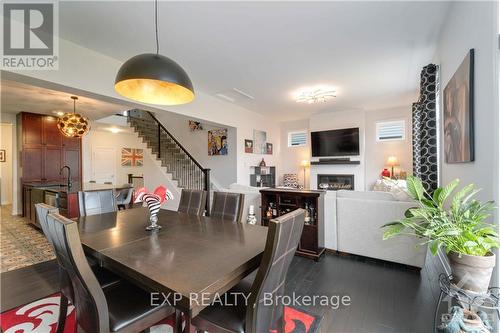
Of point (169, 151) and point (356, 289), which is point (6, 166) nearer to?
point (169, 151)

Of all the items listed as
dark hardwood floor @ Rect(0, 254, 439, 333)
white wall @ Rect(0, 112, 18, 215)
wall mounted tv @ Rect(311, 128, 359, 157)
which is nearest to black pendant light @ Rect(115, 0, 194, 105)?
dark hardwood floor @ Rect(0, 254, 439, 333)

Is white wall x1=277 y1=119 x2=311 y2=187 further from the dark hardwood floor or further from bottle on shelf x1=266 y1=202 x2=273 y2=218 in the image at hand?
the dark hardwood floor

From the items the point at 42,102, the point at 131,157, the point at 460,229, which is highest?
the point at 42,102

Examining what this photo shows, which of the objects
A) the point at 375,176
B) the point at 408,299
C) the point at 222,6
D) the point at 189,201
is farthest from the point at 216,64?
the point at 375,176

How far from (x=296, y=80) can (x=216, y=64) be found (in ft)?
5.05

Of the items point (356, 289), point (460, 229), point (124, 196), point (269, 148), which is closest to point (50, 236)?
point (460, 229)

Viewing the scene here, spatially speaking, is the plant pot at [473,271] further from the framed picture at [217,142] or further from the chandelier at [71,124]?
the chandelier at [71,124]

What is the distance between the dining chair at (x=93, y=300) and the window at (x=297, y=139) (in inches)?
274

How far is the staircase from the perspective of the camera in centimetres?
613

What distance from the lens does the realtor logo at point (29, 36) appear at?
2.26 metres

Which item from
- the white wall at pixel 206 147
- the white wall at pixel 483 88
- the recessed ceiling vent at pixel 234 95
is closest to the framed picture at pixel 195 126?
the white wall at pixel 206 147

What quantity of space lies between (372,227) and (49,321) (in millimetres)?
3610

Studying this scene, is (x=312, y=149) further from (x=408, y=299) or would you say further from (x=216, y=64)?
(x=408, y=299)

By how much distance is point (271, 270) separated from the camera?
119 cm
